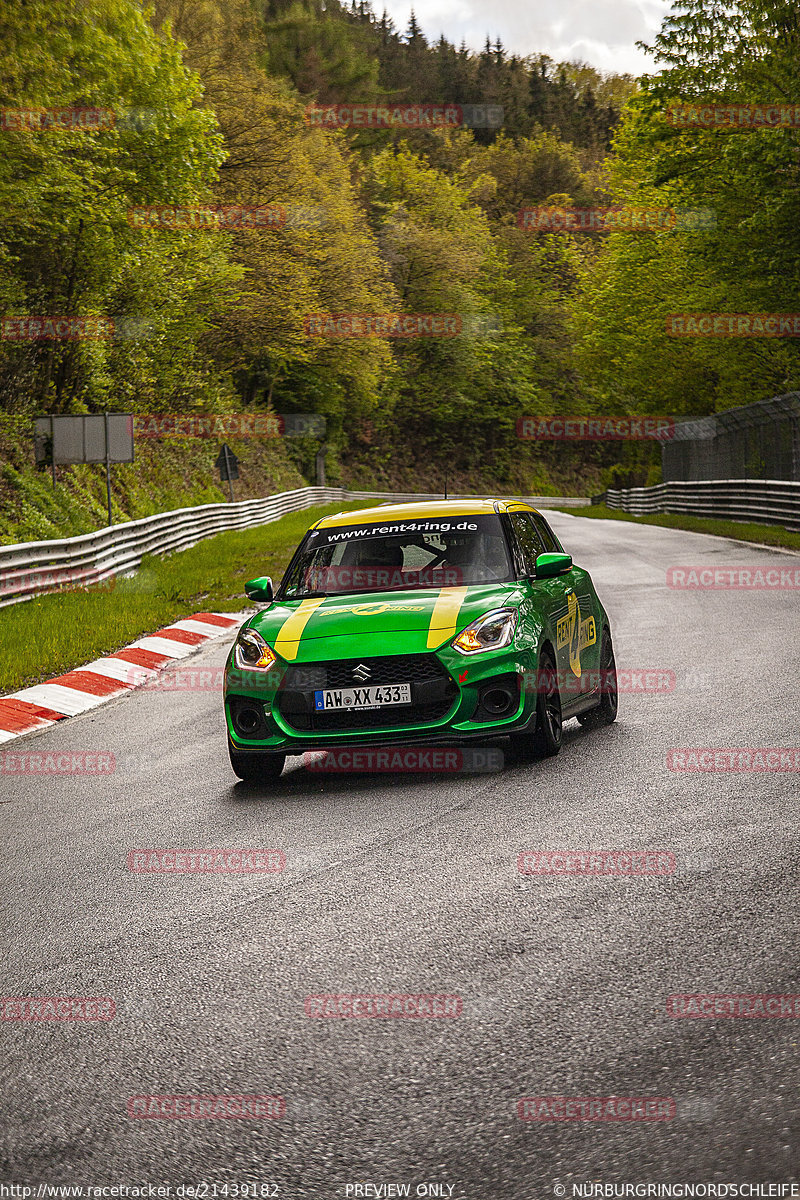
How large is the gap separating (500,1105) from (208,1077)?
0.81 metres

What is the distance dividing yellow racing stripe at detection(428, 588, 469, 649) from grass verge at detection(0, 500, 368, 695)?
5.62 m

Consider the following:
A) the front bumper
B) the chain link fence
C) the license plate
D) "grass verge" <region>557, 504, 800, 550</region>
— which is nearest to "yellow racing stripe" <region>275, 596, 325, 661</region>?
the front bumper

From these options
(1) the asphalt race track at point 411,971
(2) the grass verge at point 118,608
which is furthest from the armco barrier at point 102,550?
(1) the asphalt race track at point 411,971

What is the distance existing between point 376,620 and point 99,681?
5.70m

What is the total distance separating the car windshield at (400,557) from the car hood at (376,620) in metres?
0.20

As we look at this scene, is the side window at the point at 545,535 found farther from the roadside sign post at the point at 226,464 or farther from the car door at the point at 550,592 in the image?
the roadside sign post at the point at 226,464

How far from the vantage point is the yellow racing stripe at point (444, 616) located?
7.46m

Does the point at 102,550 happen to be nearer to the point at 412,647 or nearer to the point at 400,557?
the point at 400,557

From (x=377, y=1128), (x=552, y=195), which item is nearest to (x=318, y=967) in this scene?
(x=377, y=1128)

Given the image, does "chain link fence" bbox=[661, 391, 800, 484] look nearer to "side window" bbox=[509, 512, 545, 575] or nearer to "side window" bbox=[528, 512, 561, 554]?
"side window" bbox=[528, 512, 561, 554]

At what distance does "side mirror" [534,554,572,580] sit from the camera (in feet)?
26.8

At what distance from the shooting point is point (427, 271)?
8156cm

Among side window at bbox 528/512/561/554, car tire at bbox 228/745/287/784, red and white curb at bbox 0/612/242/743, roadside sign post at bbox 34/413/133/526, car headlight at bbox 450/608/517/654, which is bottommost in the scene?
red and white curb at bbox 0/612/242/743

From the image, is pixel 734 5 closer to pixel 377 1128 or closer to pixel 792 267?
pixel 792 267
